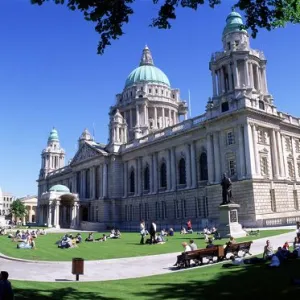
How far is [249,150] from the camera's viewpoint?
48250 millimetres

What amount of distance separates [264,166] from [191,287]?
39477 mm

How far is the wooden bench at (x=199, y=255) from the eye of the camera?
19484mm

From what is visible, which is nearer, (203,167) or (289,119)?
(203,167)

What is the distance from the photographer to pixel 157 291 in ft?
44.7

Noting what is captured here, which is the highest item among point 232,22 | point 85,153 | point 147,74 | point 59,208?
point 147,74

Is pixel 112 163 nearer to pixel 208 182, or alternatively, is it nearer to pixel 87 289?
pixel 208 182

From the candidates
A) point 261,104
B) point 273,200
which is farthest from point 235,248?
point 261,104

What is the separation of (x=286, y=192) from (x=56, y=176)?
6814 centimetres

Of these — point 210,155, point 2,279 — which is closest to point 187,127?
point 210,155

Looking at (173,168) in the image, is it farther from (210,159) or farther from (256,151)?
(256,151)

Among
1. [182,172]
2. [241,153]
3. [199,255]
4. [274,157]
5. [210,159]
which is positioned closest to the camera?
[199,255]

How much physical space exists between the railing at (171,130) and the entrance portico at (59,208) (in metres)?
17.2

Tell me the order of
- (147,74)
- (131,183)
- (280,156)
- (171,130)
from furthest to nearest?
(147,74) < (131,183) < (171,130) < (280,156)

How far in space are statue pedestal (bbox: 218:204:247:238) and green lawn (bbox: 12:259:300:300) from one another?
54.0 feet
